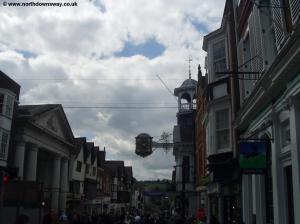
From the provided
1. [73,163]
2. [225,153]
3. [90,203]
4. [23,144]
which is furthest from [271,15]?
[90,203]

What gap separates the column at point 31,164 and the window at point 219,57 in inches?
820

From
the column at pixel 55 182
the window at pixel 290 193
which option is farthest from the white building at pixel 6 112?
the window at pixel 290 193

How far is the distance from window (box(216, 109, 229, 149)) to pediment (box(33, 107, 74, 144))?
1942 centimetres

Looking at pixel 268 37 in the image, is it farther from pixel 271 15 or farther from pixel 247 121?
pixel 247 121

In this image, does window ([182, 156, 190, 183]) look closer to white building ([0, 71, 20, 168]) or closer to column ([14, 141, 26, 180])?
column ([14, 141, 26, 180])

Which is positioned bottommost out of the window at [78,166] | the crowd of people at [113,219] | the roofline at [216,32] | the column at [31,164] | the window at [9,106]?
the crowd of people at [113,219]

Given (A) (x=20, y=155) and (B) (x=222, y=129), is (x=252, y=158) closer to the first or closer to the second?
(B) (x=222, y=129)

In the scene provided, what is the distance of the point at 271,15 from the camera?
43.3 ft

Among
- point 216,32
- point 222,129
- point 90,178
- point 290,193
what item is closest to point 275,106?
point 290,193

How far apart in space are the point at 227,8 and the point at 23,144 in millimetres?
21219

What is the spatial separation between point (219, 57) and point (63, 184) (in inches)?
1155

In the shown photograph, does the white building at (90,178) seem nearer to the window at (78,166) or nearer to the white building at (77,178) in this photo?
the white building at (77,178)

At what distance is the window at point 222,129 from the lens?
22.8 meters

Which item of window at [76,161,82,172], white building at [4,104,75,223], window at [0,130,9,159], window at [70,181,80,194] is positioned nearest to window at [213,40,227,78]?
white building at [4,104,75,223]
